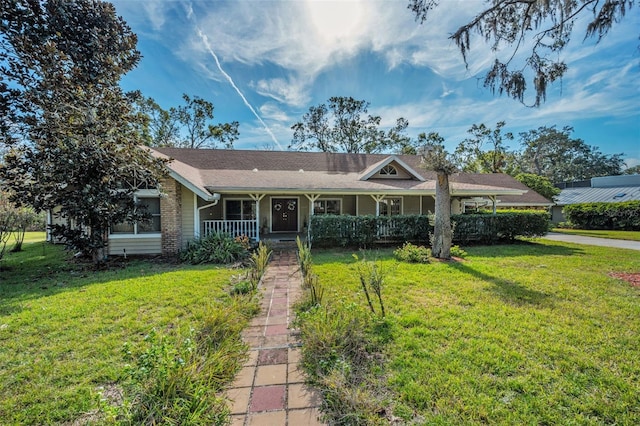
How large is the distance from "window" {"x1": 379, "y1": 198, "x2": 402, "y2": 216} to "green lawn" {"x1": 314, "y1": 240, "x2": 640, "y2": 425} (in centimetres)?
852

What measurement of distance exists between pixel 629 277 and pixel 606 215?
18.8m

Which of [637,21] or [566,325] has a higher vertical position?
[637,21]

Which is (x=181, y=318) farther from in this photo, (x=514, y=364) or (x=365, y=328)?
(x=514, y=364)

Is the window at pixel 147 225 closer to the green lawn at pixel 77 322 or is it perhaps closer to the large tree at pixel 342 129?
the green lawn at pixel 77 322

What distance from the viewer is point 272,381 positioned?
9.00ft

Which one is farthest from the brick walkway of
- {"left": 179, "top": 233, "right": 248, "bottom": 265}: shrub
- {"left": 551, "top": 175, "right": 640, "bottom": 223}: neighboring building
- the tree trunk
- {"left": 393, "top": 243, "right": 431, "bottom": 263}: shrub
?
{"left": 551, "top": 175, "right": 640, "bottom": 223}: neighboring building

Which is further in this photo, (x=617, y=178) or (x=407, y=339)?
(x=617, y=178)

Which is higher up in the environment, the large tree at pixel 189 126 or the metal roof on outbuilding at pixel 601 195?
the large tree at pixel 189 126

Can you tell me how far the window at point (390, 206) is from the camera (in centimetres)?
1513

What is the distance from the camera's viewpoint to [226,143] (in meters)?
27.4

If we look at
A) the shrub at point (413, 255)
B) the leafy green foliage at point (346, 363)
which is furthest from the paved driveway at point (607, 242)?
the leafy green foliage at point (346, 363)

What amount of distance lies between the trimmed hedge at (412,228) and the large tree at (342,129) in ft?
62.9

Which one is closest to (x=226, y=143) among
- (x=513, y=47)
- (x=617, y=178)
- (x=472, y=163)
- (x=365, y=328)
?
(x=513, y=47)

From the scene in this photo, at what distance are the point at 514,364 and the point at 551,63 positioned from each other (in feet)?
23.3
